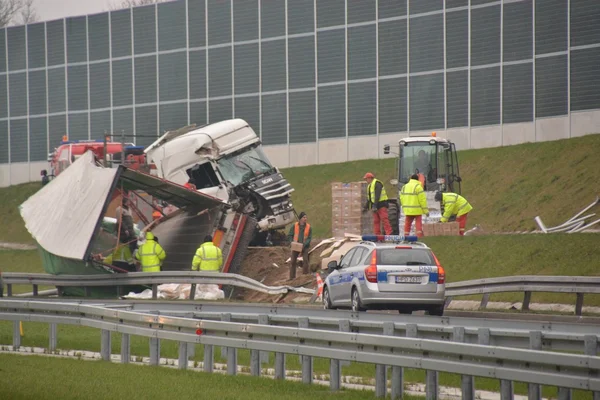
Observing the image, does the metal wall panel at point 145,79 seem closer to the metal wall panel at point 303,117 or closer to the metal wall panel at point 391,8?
the metal wall panel at point 303,117

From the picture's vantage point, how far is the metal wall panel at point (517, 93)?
48500mm

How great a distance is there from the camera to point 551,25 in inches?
1887

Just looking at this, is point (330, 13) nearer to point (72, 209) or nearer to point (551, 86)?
point (551, 86)

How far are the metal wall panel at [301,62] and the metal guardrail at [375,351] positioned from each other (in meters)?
37.1

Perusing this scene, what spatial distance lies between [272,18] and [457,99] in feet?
37.0

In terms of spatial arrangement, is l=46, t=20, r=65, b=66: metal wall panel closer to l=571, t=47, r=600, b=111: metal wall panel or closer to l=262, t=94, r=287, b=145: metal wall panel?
l=262, t=94, r=287, b=145: metal wall panel

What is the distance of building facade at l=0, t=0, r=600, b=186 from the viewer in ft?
159

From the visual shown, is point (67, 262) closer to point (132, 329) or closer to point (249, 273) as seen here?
point (249, 273)

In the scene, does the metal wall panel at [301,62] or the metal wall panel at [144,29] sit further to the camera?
the metal wall panel at [144,29]

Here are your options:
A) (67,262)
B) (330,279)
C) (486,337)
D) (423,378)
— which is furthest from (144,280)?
(486,337)

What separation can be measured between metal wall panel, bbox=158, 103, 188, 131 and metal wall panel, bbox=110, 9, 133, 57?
3.85 m

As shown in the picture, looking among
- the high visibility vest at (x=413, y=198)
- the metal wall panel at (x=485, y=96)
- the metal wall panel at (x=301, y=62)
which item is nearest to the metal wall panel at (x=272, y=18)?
the metal wall panel at (x=301, y=62)

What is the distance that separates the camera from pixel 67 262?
3406 centimetres

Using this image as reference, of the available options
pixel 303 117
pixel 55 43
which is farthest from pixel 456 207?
pixel 55 43
